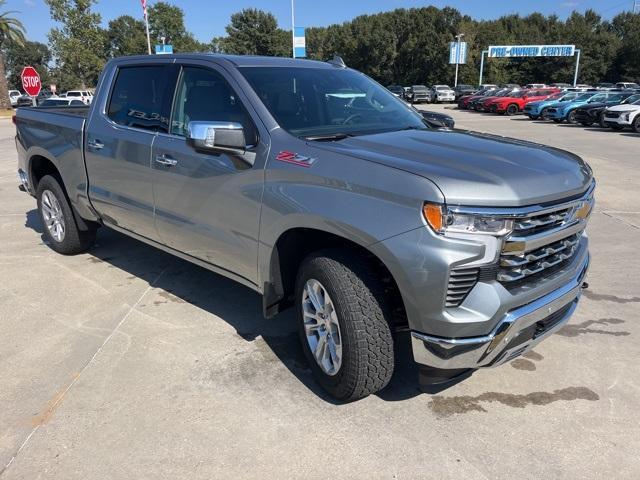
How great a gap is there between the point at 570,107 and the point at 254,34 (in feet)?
193

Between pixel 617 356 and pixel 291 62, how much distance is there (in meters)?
3.08

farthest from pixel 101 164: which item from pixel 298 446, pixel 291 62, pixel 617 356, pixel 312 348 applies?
pixel 617 356

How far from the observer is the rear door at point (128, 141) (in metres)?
4.04

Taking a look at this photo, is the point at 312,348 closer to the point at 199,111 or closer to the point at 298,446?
the point at 298,446

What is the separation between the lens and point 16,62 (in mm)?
104188

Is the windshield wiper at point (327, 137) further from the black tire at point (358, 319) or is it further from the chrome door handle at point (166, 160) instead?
the chrome door handle at point (166, 160)

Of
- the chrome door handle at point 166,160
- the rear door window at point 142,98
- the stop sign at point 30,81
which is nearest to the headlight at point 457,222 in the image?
the chrome door handle at point 166,160

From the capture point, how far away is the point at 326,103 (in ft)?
12.0

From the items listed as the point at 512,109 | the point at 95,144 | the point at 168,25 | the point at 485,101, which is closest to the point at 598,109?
the point at 512,109

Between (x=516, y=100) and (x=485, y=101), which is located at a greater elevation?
(x=516, y=100)

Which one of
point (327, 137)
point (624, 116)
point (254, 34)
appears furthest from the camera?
point (254, 34)

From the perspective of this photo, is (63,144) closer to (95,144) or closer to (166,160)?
(95,144)

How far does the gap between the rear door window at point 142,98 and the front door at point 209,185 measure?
6.8 inches

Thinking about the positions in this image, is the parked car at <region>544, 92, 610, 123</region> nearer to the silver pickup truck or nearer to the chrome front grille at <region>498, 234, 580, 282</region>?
the silver pickup truck
